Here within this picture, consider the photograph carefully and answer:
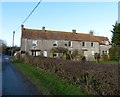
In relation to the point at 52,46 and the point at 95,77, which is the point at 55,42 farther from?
the point at 95,77

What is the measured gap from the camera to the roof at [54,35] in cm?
5846

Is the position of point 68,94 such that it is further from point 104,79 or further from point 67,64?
point 67,64

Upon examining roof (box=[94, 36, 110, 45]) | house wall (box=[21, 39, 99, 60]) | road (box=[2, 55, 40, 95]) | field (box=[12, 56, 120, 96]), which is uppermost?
roof (box=[94, 36, 110, 45])

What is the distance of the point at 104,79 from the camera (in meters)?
8.69

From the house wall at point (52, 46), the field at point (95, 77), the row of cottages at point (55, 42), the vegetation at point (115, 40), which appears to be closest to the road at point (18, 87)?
the field at point (95, 77)

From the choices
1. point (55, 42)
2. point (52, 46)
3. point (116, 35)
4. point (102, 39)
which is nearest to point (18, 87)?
point (52, 46)

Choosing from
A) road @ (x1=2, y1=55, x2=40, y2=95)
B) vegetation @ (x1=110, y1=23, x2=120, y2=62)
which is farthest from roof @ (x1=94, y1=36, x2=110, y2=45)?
road @ (x1=2, y1=55, x2=40, y2=95)

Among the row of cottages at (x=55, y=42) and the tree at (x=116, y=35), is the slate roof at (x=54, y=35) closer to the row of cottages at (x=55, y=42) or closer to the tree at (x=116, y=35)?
the row of cottages at (x=55, y=42)

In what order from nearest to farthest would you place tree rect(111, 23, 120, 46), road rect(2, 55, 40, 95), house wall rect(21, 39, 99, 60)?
road rect(2, 55, 40, 95) → house wall rect(21, 39, 99, 60) → tree rect(111, 23, 120, 46)

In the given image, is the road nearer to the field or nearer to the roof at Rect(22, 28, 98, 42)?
the field

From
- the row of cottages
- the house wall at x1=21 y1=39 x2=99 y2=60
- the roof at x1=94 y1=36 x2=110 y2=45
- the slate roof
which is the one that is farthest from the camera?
the roof at x1=94 y1=36 x2=110 y2=45

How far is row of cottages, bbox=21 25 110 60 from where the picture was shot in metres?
Result: 56.9

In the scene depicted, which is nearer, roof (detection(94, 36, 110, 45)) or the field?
the field

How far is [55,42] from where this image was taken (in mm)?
59812
